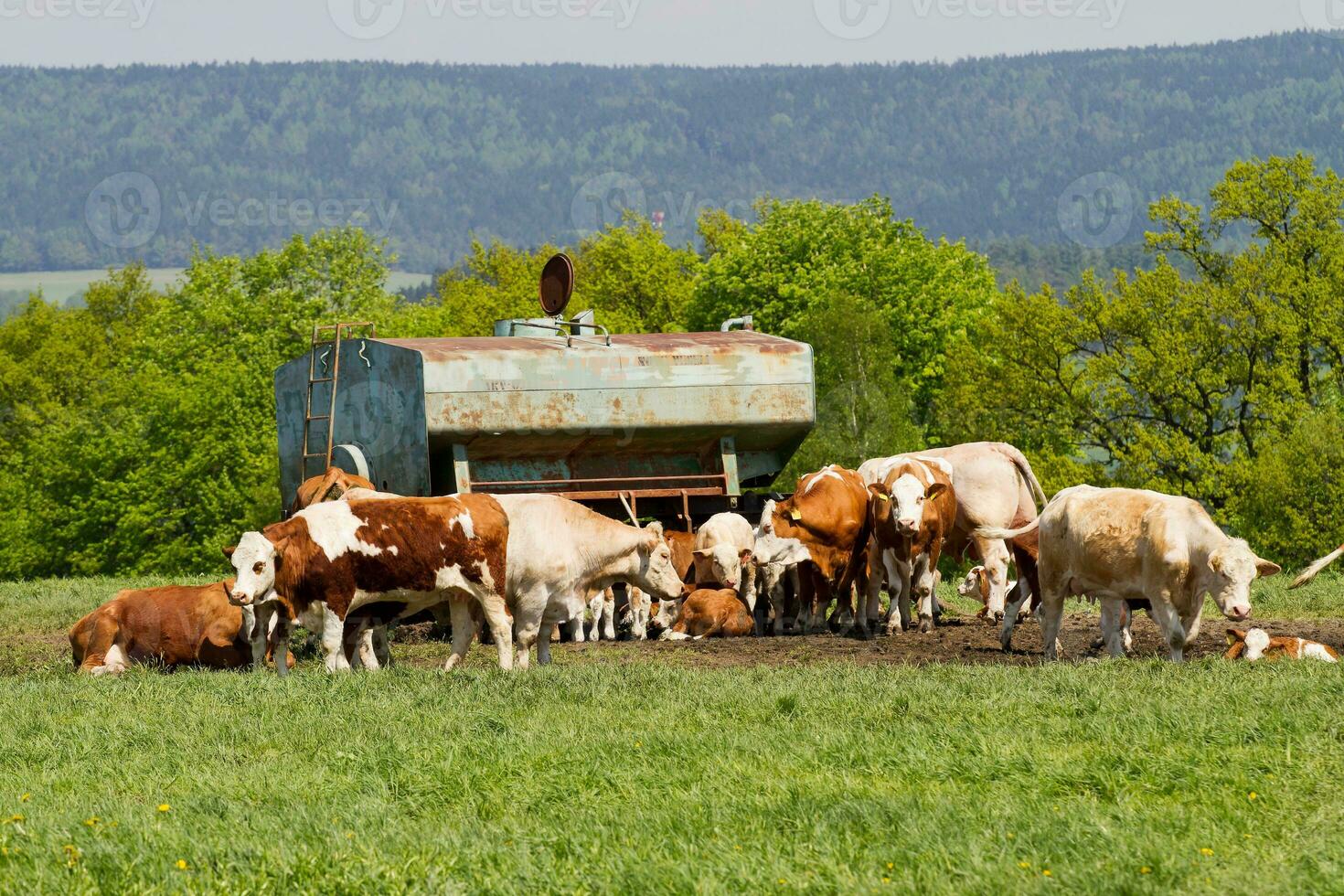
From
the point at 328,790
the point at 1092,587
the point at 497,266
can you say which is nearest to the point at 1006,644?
the point at 1092,587

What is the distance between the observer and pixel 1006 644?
16797 mm

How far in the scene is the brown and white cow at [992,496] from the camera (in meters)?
21.0

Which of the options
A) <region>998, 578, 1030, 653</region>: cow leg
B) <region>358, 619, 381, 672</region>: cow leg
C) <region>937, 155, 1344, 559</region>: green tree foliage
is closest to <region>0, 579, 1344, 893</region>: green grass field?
<region>358, 619, 381, 672</region>: cow leg

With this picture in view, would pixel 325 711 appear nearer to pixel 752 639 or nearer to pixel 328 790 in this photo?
pixel 328 790

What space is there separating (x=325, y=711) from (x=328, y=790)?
8.82 ft

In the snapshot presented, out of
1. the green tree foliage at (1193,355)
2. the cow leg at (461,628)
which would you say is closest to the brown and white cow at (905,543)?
the cow leg at (461,628)

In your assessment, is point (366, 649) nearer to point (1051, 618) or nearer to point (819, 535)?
point (819, 535)

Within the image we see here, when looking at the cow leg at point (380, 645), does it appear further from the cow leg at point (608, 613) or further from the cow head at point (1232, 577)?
the cow head at point (1232, 577)

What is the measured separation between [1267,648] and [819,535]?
6.34 metres

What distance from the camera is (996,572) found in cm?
2105

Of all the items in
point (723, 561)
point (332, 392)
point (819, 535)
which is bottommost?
point (723, 561)

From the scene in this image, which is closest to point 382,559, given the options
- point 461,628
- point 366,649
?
point 461,628

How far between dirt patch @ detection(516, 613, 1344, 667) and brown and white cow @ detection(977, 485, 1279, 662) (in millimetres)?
920

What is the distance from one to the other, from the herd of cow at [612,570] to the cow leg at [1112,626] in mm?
22
